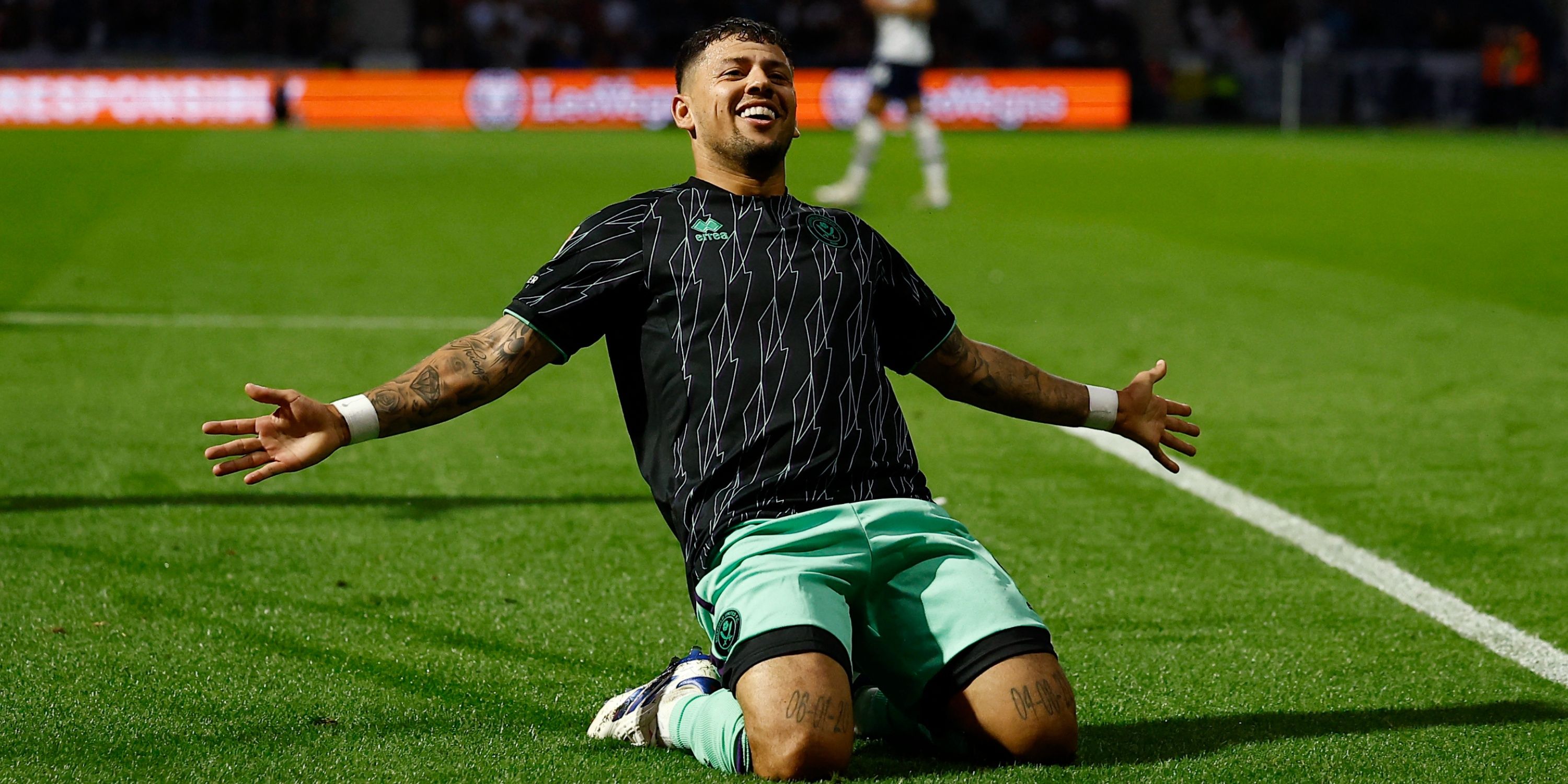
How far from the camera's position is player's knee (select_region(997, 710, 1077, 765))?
3242mm

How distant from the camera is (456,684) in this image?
3.79 m

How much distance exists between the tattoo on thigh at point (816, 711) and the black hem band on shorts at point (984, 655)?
10.9 inches

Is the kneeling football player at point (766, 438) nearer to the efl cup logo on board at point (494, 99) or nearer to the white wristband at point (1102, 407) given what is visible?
the white wristband at point (1102, 407)

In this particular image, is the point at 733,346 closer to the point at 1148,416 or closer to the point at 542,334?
the point at 542,334

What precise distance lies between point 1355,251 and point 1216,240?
1053 mm

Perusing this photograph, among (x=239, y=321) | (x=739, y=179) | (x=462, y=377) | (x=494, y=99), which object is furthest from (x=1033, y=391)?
(x=494, y=99)

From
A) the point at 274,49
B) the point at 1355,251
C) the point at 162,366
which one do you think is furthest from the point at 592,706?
the point at 274,49

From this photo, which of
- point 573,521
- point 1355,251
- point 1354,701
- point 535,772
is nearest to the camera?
point 535,772

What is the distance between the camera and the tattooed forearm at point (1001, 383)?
12.6 feet

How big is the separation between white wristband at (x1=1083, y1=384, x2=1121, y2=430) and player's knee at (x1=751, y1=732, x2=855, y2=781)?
1.05 metres

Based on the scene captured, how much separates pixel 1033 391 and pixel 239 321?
6225mm

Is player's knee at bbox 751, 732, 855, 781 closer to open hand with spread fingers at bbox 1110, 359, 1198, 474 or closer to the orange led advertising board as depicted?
open hand with spread fingers at bbox 1110, 359, 1198, 474

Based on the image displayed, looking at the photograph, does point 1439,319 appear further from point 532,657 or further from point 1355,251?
point 532,657

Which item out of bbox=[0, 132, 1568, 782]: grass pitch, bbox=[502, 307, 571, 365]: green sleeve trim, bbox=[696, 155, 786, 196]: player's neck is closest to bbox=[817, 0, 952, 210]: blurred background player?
bbox=[0, 132, 1568, 782]: grass pitch
